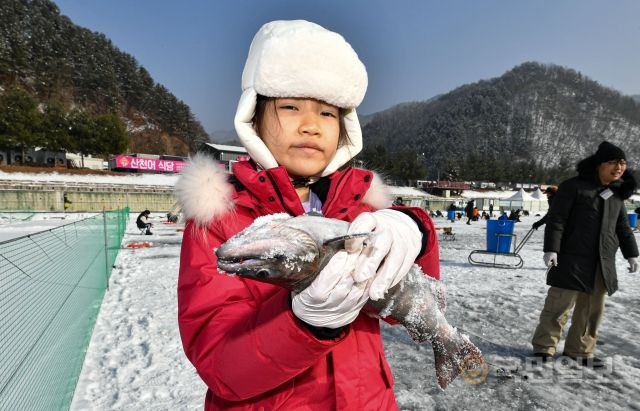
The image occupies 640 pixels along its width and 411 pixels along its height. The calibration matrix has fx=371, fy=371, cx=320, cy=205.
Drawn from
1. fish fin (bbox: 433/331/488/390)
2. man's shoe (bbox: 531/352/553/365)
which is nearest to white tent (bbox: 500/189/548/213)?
man's shoe (bbox: 531/352/553/365)

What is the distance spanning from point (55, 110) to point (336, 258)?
62.0 m

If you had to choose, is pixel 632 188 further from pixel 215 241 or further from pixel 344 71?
pixel 215 241

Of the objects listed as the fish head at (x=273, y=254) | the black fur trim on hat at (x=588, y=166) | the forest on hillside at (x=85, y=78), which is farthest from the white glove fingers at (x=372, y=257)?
the forest on hillside at (x=85, y=78)

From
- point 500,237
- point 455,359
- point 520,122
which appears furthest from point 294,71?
point 520,122

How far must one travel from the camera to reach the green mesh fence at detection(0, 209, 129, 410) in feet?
8.13

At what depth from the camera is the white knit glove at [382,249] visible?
0.88m

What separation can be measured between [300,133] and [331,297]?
2.55 feet

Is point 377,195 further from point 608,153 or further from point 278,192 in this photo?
point 608,153

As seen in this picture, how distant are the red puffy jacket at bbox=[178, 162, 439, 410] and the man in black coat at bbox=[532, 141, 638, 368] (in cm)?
370

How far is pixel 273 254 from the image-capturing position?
717 millimetres

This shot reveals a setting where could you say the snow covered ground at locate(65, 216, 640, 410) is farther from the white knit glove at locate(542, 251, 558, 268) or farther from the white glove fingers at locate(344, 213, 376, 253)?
the white glove fingers at locate(344, 213, 376, 253)

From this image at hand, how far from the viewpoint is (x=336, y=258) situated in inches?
33.1

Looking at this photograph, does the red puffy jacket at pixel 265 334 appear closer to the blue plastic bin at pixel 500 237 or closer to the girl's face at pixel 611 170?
the girl's face at pixel 611 170

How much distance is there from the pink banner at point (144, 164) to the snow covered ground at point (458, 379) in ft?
147
